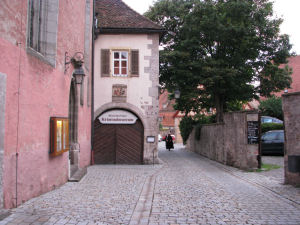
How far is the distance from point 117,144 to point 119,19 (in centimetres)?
655

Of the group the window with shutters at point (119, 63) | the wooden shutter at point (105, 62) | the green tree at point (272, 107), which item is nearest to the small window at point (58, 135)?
the wooden shutter at point (105, 62)

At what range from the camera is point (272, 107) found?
33375 millimetres

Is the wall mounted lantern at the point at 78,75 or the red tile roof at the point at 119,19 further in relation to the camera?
Result: the red tile roof at the point at 119,19

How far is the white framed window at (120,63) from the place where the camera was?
17.7m

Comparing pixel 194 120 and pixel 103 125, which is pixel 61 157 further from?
pixel 194 120

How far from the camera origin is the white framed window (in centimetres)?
1773

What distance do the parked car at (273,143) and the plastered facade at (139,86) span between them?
7.02 m

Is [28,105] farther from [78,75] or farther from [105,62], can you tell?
[105,62]

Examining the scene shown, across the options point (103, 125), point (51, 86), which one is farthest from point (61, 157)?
point (103, 125)

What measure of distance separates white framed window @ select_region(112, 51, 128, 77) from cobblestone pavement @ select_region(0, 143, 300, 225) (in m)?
7.48

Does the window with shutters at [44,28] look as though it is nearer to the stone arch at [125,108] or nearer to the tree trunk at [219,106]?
the stone arch at [125,108]

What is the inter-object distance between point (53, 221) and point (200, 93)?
1726 centimetres

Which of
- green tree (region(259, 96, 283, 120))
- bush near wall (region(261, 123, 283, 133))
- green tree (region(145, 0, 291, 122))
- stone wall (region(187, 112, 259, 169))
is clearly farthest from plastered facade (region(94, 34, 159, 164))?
green tree (region(259, 96, 283, 120))

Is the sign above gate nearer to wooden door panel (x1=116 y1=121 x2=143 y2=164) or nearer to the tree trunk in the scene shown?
wooden door panel (x1=116 y1=121 x2=143 y2=164)
